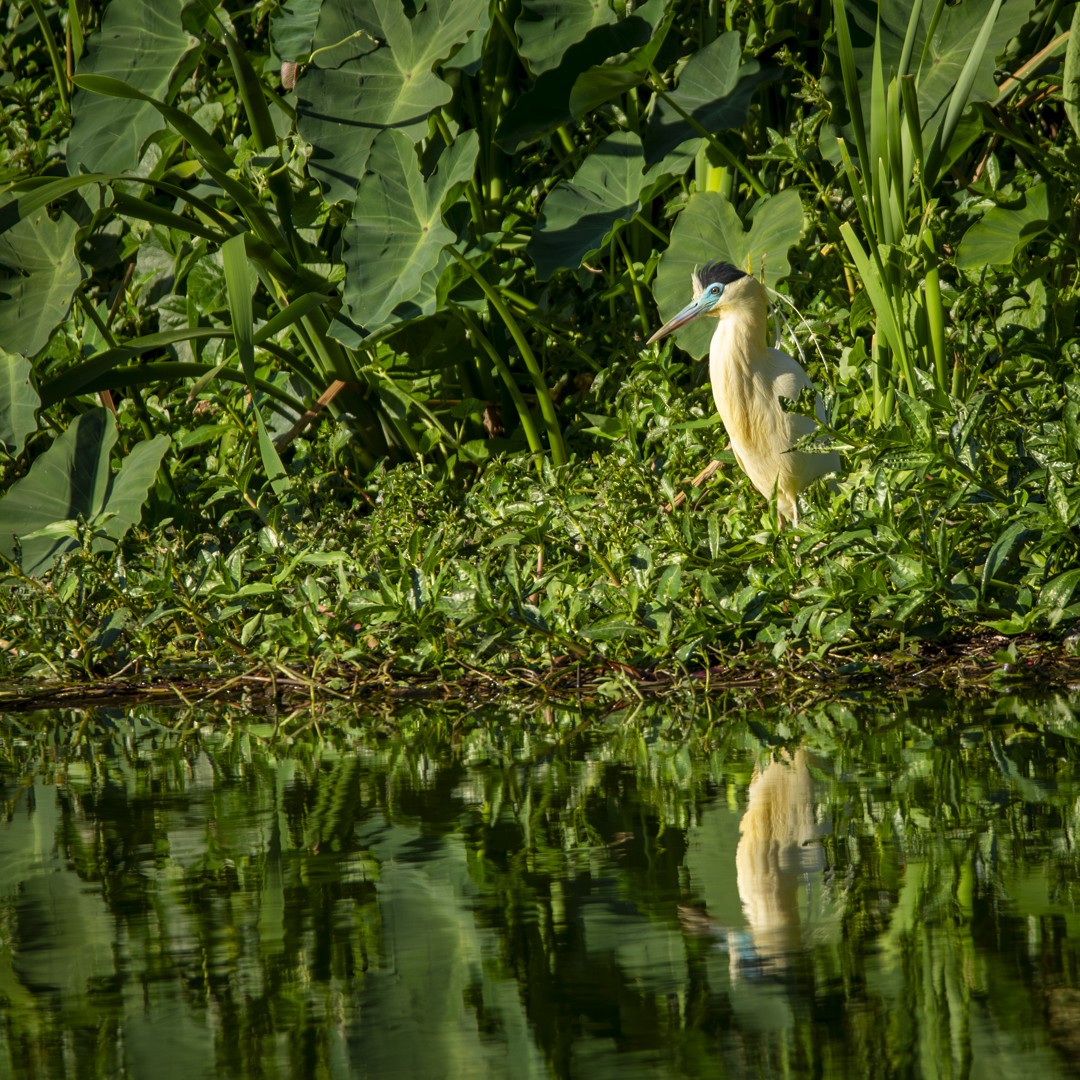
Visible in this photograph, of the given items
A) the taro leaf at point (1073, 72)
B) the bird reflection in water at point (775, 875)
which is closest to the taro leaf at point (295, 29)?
the taro leaf at point (1073, 72)

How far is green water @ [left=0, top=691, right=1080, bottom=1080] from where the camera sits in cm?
111

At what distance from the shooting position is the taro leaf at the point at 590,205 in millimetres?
3783

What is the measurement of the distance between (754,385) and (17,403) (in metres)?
1.95

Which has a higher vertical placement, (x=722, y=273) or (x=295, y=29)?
(x=295, y=29)

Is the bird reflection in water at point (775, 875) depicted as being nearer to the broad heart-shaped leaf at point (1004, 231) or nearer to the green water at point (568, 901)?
the green water at point (568, 901)

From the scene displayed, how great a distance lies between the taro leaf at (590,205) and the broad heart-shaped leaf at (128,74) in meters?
1.24

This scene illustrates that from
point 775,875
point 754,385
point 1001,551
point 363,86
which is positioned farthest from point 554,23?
point 775,875

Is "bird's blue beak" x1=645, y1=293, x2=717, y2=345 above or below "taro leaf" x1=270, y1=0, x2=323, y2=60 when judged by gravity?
below

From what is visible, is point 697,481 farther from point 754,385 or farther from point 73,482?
point 73,482

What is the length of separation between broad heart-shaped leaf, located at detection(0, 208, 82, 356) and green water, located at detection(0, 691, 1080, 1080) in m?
1.74

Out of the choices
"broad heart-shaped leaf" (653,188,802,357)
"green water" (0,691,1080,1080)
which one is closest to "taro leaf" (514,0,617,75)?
"broad heart-shaped leaf" (653,188,802,357)

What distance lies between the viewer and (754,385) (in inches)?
130

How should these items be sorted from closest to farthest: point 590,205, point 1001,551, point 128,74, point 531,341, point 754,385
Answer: point 1001,551 < point 754,385 < point 590,205 < point 128,74 < point 531,341

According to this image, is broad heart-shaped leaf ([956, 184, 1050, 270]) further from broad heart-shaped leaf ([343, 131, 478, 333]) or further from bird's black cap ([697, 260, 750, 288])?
broad heart-shaped leaf ([343, 131, 478, 333])
